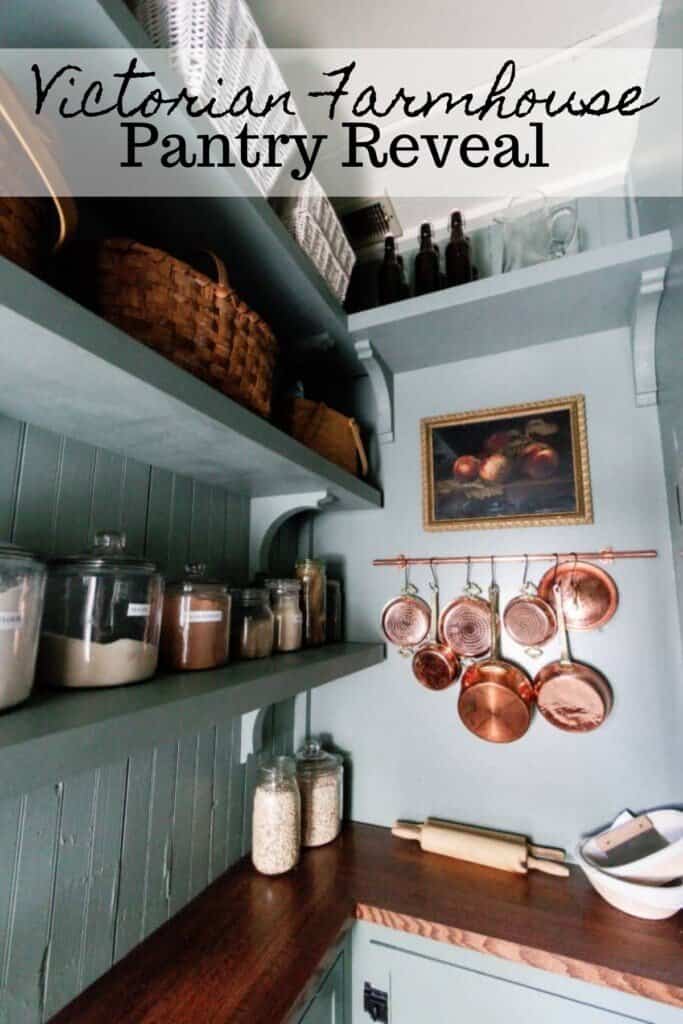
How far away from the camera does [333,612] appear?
120 centimetres

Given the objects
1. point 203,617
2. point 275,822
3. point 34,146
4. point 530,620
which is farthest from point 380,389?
point 275,822

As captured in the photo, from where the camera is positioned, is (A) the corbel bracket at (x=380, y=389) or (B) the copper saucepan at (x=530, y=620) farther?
(A) the corbel bracket at (x=380, y=389)

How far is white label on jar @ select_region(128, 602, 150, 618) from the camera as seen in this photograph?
59cm

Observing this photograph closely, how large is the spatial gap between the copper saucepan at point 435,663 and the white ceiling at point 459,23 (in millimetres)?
1112

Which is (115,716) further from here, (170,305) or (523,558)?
(523,558)

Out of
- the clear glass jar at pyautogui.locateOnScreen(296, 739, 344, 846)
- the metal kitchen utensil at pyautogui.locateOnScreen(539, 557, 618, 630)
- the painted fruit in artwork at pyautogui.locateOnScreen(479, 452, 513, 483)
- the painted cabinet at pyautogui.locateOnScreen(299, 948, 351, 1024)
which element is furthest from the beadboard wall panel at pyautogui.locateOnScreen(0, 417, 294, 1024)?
the metal kitchen utensil at pyautogui.locateOnScreen(539, 557, 618, 630)

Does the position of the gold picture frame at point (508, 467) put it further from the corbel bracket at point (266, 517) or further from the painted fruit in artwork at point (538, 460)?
the corbel bracket at point (266, 517)

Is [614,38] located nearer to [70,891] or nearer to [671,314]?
[671,314]

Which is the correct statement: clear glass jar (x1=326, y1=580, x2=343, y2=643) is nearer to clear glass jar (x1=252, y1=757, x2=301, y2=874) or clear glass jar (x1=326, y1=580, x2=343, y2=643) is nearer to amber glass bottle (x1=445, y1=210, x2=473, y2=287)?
clear glass jar (x1=252, y1=757, x2=301, y2=874)

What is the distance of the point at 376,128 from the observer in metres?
1.08

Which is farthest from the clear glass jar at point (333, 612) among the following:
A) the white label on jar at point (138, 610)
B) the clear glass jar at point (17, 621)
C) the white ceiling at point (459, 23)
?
the white ceiling at point (459, 23)

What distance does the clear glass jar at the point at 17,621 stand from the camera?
0.44 m

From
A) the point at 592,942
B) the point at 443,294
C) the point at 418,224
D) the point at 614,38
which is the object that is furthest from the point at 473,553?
the point at 614,38

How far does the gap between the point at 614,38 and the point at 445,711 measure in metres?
1.39
